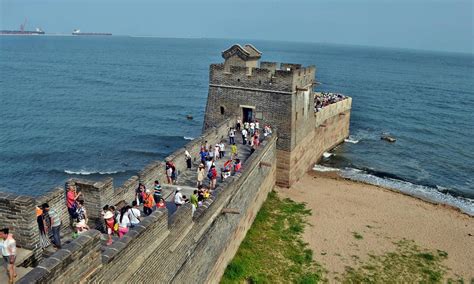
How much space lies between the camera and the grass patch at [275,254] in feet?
56.2

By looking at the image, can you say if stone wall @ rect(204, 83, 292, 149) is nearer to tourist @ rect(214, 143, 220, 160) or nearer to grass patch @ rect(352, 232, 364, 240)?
tourist @ rect(214, 143, 220, 160)

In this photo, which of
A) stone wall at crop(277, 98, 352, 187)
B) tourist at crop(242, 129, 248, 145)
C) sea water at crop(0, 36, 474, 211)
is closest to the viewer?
tourist at crop(242, 129, 248, 145)

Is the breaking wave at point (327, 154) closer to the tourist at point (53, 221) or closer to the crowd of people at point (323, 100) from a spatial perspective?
the crowd of people at point (323, 100)

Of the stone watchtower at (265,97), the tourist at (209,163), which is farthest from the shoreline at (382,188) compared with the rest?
the tourist at (209,163)

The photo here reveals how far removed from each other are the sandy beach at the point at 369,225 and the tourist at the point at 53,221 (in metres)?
11.7

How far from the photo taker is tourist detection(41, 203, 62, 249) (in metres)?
11.0

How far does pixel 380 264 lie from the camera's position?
19.5 meters

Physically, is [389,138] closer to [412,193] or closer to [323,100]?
[323,100]

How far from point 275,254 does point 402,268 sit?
5.95 meters

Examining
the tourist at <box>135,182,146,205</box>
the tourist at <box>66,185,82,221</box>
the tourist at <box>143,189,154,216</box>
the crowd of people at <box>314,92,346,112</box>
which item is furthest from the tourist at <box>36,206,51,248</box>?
the crowd of people at <box>314,92,346,112</box>

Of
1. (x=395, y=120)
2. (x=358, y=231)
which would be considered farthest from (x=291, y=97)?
(x=395, y=120)

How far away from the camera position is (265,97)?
25.9 metres

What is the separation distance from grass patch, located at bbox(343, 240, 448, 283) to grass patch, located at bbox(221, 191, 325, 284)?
194 centimetres

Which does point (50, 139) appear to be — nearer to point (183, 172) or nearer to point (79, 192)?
point (183, 172)
